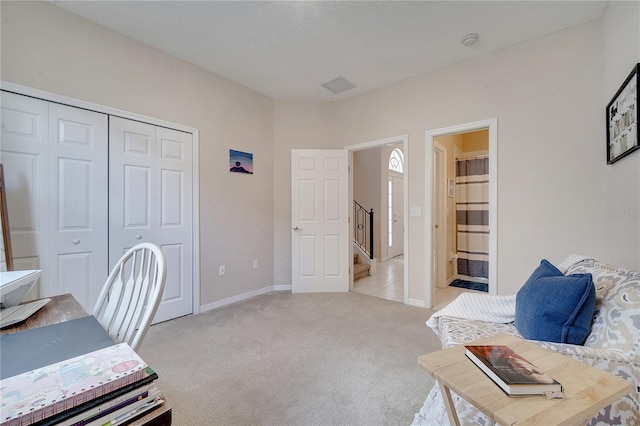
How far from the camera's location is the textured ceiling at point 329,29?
2.14 m

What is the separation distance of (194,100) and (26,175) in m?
1.60

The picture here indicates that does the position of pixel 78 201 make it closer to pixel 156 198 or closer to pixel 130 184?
pixel 130 184

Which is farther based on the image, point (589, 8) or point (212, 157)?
point (212, 157)

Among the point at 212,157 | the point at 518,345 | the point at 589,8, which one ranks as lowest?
the point at 518,345

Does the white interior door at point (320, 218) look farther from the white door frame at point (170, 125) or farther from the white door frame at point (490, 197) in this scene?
the white door frame at point (170, 125)

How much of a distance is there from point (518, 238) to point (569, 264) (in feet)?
3.23

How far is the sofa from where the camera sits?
0.97 meters

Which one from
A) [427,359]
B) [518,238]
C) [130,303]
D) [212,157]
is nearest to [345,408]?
[427,359]

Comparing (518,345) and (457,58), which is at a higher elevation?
(457,58)

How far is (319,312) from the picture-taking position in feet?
9.86

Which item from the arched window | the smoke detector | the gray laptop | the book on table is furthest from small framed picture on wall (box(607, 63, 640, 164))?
the arched window

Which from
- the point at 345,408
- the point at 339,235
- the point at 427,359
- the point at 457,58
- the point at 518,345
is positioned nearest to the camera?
the point at 427,359

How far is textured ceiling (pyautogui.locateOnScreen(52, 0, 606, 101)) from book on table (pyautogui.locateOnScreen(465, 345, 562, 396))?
2407mm

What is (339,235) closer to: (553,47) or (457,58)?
(457,58)
